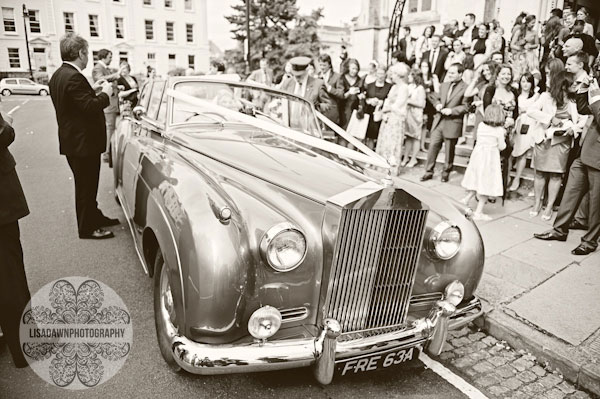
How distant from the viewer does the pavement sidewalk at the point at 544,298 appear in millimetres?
3170

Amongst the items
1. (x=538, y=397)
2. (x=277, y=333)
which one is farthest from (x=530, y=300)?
(x=277, y=333)

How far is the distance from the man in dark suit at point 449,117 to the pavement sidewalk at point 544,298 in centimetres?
212

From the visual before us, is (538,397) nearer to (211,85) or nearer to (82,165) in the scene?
(211,85)

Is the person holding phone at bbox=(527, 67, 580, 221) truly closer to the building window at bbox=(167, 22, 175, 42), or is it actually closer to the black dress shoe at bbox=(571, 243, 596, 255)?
the black dress shoe at bbox=(571, 243, 596, 255)

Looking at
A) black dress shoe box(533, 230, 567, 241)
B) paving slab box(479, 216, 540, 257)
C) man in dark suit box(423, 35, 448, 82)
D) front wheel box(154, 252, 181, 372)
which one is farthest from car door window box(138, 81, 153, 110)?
man in dark suit box(423, 35, 448, 82)

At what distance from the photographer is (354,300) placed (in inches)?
103

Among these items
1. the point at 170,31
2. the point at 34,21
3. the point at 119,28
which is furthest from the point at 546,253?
the point at 170,31

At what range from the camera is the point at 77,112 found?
473cm

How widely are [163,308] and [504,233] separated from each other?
4.43 meters

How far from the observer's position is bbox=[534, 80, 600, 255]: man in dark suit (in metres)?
4.69

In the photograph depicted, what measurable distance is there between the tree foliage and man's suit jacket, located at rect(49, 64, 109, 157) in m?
34.9

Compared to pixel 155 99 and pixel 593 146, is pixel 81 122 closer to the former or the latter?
pixel 155 99
